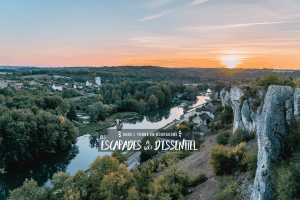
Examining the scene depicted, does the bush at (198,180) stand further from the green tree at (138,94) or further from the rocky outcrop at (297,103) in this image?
the green tree at (138,94)

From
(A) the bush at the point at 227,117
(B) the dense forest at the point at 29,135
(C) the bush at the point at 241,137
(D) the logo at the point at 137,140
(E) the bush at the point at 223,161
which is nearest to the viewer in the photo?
(E) the bush at the point at 223,161

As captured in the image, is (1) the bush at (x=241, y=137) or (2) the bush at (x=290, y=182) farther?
(1) the bush at (x=241, y=137)

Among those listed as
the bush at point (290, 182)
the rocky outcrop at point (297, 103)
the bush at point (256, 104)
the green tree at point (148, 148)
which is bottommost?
the green tree at point (148, 148)

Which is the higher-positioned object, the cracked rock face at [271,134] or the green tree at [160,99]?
the cracked rock face at [271,134]

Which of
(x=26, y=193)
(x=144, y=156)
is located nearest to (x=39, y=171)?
(x=26, y=193)

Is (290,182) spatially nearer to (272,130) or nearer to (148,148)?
A: (272,130)

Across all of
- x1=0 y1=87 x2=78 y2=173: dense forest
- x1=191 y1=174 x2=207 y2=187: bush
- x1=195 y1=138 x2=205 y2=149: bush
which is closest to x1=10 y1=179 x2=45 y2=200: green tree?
x1=191 y1=174 x2=207 y2=187: bush

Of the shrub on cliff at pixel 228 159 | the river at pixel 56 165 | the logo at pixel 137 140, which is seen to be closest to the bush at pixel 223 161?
the shrub on cliff at pixel 228 159
